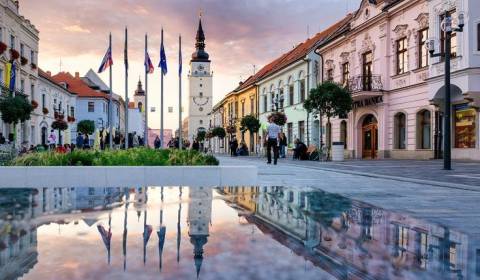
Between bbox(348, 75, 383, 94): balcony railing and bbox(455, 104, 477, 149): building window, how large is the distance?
6214 mm

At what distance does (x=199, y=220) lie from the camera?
5332mm

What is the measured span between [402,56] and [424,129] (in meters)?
4.62

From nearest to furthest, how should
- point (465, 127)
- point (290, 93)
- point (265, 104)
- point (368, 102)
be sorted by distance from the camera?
point (465, 127), point (368, 102), point (290, 93), point (265, 104)

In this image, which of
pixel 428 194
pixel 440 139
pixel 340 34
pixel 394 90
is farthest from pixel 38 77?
pixel 428 194

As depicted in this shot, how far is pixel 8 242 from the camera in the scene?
409 centimetres

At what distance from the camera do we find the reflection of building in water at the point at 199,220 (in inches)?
149

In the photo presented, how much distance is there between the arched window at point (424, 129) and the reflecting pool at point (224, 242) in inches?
802

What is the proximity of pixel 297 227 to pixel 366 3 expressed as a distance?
28641 millimetres

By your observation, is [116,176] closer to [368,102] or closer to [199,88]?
[368,102]

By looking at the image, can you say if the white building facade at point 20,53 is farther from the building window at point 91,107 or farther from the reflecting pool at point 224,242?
the reflecting pool at point 224,242

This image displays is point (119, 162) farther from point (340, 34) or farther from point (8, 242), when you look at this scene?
point (340, 34)

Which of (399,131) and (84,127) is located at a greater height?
(84,127)

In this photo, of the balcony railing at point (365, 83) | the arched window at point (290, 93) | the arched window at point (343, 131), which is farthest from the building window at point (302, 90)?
the balcony railing at point (365, 83)

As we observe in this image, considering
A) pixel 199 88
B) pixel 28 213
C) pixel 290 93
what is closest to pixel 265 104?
pixel 290 93
